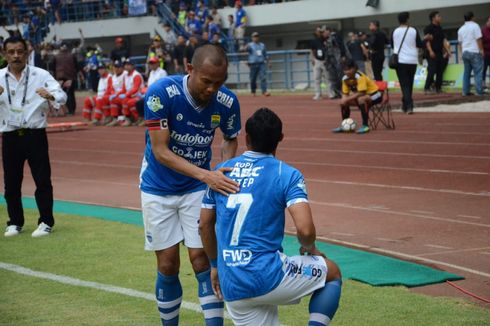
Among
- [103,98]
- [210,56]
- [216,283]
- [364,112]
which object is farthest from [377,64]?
[216,283]

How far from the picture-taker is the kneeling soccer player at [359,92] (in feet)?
66.7

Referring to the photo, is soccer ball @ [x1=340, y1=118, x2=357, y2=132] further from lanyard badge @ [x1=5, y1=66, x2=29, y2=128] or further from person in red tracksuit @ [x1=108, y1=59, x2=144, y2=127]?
lanyard badge @ [x1=5, y1=66, x2=29, y2=128]

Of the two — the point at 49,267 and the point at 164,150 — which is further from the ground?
the point at 164,150

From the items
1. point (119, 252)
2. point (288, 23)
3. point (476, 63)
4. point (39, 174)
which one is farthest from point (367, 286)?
point (288, 23)

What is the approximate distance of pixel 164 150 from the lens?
247 inches

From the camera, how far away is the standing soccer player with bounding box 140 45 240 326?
20.5 ft

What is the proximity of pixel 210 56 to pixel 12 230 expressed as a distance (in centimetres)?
629

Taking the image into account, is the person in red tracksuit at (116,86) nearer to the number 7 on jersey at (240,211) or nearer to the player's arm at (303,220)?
the number 7 on jersey at (240,211)

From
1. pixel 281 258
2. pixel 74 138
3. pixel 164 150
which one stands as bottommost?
pixel 74 138

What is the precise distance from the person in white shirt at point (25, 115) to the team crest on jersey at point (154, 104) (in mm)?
4506

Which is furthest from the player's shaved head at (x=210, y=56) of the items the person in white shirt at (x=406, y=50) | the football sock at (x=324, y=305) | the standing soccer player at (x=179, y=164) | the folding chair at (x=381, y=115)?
the person in white shirt at (x=406, y=50)

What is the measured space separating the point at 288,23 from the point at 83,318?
113 feet

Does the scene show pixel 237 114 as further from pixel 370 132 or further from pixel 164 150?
pixel 370 132

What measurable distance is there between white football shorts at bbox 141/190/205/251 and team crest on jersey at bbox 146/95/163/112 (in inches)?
24.4
